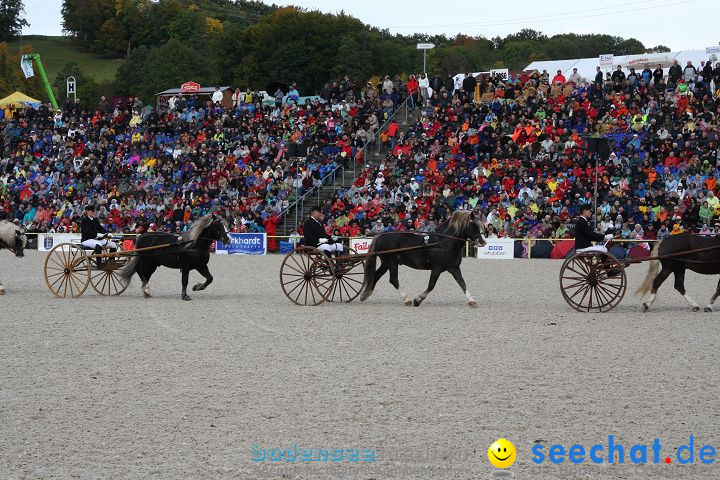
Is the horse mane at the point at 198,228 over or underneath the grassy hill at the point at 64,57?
underneath

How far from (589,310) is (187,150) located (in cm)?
2615

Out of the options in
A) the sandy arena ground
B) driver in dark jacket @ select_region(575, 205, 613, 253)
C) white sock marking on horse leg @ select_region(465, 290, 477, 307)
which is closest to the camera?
the sandy arena ground

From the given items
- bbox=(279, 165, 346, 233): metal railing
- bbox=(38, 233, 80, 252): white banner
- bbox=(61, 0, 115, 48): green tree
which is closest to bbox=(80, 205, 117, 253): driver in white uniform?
bbox=(279, 165, 346, 233): metal railing

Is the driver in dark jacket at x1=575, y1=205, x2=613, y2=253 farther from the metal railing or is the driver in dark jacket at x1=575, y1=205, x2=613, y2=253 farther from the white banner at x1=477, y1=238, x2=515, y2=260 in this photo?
the metal railing

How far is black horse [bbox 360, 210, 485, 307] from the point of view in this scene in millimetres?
15156

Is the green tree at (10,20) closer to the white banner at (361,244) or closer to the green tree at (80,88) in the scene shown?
the green tree at (80,88)

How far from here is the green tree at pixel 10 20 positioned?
11144 centimetres

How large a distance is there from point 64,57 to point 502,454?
343 ft

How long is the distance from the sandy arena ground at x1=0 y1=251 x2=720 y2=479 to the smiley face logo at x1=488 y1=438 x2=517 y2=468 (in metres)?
0.06

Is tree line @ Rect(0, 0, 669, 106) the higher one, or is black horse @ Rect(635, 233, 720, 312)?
tree line @ Rect(0, 0, 669, 106)

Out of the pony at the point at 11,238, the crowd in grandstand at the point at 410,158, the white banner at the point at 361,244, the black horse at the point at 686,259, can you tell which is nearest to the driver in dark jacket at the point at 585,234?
the black horse at the point at 686,259

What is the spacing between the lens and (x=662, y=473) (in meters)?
6.24

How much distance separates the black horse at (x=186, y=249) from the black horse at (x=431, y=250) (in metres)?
2.79

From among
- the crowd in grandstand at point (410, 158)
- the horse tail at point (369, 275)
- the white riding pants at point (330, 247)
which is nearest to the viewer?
the horse tail at point (369, 275)
